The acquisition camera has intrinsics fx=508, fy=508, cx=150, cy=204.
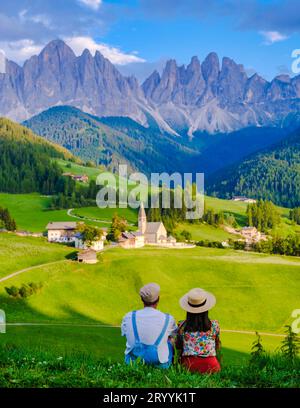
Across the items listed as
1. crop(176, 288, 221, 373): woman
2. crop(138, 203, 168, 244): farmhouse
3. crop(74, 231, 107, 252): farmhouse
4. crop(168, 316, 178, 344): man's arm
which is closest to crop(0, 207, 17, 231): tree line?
crop(74, 231, 107, 252): farmhouse

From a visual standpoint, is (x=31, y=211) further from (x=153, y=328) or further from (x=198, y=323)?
(x=198, y=323)

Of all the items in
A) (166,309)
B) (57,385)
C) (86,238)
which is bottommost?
(166,309)

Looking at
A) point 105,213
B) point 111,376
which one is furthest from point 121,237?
point 111,376

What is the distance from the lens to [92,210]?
16975 centimetres

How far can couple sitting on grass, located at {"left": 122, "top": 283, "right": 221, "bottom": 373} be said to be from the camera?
13.1m

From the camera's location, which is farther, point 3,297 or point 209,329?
point 3,297

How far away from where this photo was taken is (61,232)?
121000 millimetres

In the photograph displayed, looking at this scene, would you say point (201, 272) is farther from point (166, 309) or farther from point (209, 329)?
point (209, 329)

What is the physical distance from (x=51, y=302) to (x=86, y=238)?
101 ft

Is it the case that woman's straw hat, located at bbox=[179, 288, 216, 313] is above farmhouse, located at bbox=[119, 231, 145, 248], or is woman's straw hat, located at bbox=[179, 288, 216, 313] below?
above

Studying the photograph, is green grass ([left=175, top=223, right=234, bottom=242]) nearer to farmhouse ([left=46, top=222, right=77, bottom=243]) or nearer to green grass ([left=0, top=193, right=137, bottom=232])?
green grass ([left=0, top=193, right=137, bottom=232])

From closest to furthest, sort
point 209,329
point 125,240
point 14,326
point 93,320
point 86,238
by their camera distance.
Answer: point 209,329 < point 14,326 < point 93,320 < point 86,238 < point 125,240

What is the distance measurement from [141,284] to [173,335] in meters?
66.9

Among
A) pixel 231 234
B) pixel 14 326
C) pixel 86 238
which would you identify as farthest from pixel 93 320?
pixel 231 234
